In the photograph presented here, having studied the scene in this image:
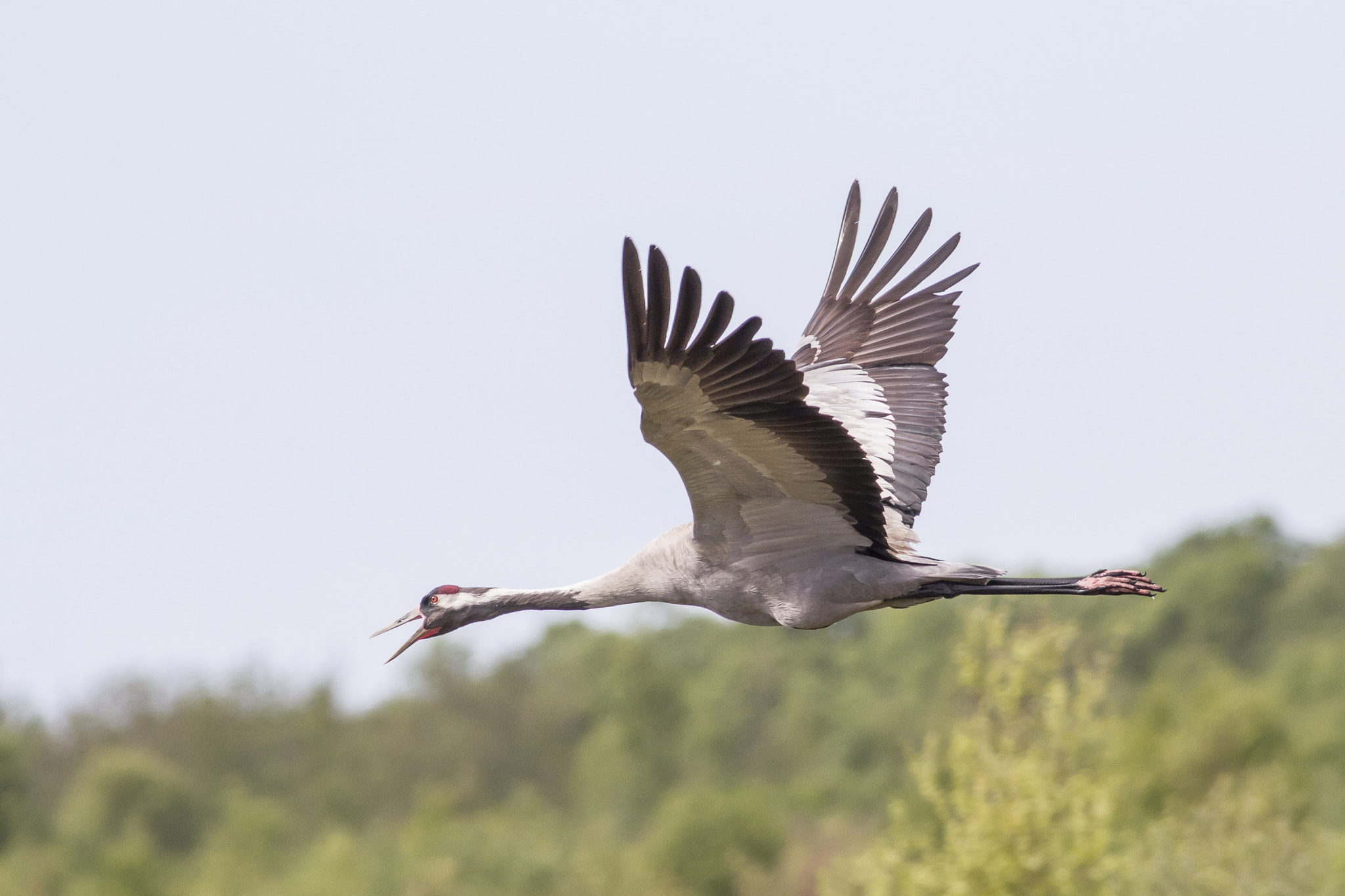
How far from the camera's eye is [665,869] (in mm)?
51750

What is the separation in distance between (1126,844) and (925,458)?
61.1ft

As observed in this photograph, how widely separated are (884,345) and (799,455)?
3.27 meters

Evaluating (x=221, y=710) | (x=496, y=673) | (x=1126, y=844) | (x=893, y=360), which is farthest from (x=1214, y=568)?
(x=893, y=360)

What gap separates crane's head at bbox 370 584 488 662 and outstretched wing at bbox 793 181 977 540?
2697 millimetres

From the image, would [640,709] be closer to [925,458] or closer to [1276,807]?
[1276,807]

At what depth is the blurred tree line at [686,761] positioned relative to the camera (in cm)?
4684

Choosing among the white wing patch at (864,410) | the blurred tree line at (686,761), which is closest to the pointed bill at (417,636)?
the white wing patch at (864,410)

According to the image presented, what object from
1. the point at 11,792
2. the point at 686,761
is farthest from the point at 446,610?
the point at 686,761

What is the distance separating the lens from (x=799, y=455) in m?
9.09

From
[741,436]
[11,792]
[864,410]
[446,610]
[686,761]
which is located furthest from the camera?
[686,761]

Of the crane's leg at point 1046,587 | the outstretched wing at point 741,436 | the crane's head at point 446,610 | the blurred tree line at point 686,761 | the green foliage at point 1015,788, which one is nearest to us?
the outstretched wing at point 741,436

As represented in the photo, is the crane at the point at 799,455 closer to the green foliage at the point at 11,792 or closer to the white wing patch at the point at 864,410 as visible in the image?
the white wing patch at the point at 864,410

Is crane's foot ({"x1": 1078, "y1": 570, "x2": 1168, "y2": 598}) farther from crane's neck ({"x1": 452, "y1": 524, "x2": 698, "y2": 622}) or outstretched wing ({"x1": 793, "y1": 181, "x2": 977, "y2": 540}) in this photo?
crane's neck ({"x1": 452, "y1": 524, "x2": 698, "y2": 622})

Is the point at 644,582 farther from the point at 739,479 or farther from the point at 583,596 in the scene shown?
the point at 739,479
